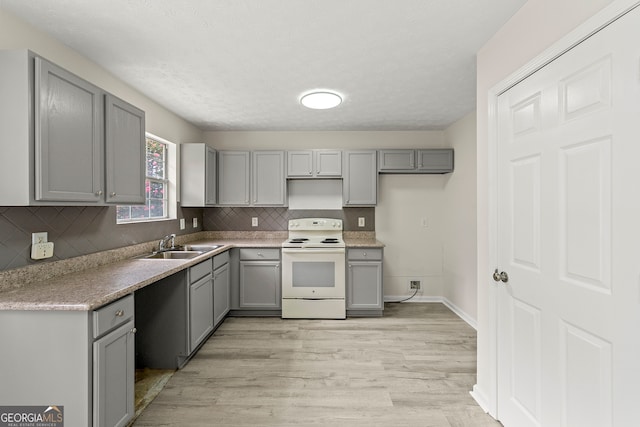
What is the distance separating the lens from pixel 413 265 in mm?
4301

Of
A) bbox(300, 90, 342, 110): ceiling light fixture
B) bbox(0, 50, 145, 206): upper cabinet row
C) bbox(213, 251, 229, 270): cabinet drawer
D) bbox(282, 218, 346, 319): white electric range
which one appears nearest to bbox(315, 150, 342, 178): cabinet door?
bbox(282, 218, 346, 319): white electric range

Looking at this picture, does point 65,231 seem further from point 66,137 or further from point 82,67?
point 82,67

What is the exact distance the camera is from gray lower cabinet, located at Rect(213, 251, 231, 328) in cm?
318

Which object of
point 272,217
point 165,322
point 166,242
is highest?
point 272,217

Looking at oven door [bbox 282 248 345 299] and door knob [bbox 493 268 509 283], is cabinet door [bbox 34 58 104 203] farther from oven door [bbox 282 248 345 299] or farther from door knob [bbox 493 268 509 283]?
door knob [bbox 493 268 509 283]

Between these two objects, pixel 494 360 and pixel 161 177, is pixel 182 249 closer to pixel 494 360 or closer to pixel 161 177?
pixel 161 177

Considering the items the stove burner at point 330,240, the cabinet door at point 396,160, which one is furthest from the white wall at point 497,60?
the stove burner at point 330,240

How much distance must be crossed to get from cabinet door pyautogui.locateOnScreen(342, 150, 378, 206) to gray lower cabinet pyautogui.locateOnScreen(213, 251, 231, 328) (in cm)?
172

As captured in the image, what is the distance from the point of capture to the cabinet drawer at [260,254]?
12.2ft

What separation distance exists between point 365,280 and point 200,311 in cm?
189

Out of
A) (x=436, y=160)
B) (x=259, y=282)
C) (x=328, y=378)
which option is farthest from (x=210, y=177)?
(x=436, y=160)

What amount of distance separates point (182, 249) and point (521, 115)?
323 cm

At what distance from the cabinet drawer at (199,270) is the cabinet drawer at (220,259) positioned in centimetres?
17

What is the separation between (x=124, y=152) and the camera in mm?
2146
